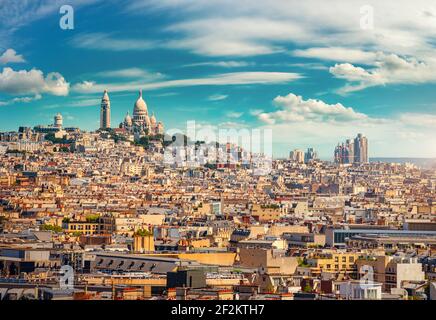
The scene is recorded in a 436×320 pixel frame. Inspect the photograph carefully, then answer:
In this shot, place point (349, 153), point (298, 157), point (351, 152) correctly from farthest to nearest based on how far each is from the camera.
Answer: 1. point (298, 157)
2. point (349, 153)
3. point (351, 152)

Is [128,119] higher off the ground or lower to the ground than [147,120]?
higher

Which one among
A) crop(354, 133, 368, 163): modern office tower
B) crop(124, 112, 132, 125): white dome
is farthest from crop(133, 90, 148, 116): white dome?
crop(354, 133, 368, 163): modern office tower

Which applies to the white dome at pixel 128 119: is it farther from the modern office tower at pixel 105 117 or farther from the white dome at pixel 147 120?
the white dome at pixel 147 120

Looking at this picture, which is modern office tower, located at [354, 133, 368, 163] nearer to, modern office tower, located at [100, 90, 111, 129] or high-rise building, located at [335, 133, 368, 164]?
high-rise building, located at [335, 133, 368, 164]

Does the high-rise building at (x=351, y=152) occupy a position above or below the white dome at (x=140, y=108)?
below

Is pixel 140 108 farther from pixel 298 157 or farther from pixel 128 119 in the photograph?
pixel 298 157

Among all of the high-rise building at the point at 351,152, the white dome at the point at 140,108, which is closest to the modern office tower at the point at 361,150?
the high-rise building at the point at 351,152

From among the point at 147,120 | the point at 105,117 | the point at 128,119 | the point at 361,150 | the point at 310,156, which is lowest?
the point at 361,150

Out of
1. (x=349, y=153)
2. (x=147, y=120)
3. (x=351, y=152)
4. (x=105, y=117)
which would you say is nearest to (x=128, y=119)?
(x=147, y=120)

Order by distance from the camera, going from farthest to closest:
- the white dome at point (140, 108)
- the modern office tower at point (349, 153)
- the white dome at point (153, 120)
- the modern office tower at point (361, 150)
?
the white dome at point (153, 120)
the white dome at point (140, 108)
the modern office tower at point (349, 153)
the modern office tower at point (361, 150)

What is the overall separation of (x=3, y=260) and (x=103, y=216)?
11.2m

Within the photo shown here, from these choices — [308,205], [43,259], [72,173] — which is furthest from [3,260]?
[72,173]

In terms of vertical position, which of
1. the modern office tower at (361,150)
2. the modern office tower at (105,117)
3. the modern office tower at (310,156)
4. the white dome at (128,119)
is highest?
the white dome at (128,119)

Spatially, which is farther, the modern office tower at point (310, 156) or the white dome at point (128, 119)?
the white dome at point (128, 119)
